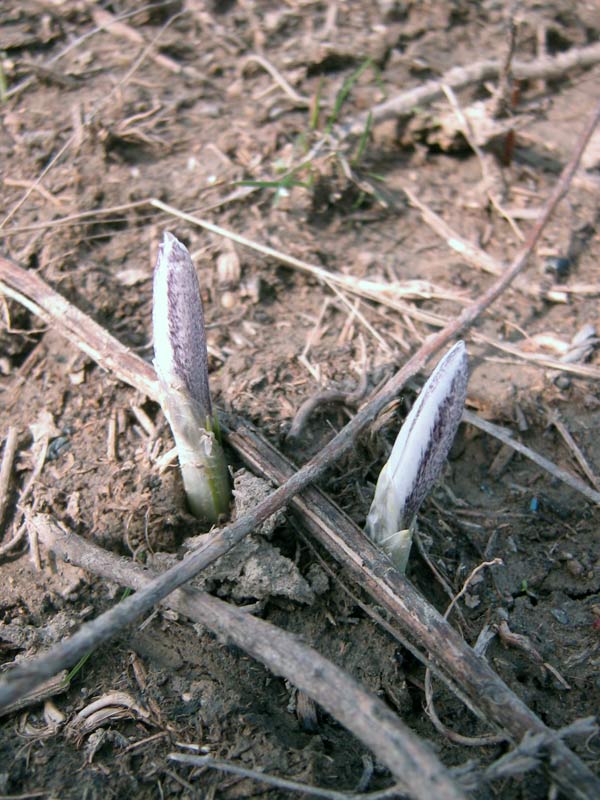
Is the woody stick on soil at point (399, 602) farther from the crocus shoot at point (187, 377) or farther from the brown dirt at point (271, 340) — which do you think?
the crocus shoot at point (187, 377)

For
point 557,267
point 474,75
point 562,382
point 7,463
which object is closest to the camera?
point 7,463

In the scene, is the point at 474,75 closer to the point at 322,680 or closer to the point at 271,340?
the point at 271,340

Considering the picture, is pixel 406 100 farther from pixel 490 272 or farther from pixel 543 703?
pixel 543 703

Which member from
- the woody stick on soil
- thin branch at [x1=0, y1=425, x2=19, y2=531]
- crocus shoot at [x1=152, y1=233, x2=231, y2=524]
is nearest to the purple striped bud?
crocus shoot at [x1=152, y1=233, x2=231, y2=524]

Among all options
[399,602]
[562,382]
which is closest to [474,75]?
[562,382]

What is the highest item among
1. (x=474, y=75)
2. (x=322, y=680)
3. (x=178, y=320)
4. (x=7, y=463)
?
(x=178, y=320)

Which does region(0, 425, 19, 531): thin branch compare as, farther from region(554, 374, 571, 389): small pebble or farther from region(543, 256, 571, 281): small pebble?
region(543, 256, 571, 281): small pebble

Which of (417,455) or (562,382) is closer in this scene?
(417,455)
